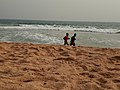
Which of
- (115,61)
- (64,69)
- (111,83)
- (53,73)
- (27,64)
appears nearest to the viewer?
(111,83)

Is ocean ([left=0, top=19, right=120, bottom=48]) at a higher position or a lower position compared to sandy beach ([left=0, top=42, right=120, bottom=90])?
lower

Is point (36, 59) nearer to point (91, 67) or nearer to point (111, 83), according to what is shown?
point (91, 67)

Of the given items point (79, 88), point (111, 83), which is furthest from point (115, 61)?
point (79, 88)

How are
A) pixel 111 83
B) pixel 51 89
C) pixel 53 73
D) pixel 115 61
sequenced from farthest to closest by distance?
→ pixel 115 61
pixel 53 73
pixel 111 83
pixel 51 89

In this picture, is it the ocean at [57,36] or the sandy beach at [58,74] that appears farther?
the ocean at [57,36]

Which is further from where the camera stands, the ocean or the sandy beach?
the ocean

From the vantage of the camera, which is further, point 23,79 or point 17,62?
point 17,62

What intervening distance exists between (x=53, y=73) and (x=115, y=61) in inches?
97.2

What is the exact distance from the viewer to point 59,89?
3623 mm

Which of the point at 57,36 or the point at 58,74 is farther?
the point at 57,36

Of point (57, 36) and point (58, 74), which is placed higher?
point (58, 74)

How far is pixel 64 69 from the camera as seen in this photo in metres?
5.01

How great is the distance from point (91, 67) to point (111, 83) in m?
1.33

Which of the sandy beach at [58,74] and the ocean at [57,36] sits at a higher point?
the sandy beach at [58,74]
